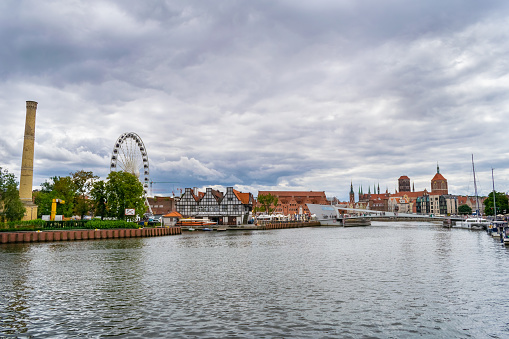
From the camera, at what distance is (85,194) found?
4291 inches

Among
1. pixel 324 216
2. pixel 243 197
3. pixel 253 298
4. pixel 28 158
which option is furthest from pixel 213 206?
pixel 253 298

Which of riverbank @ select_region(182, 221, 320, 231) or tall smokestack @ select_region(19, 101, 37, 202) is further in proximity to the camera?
riverbank @ select_region(182, 221, 320, 231)

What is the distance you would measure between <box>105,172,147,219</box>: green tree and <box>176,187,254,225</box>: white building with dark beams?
53.1 meters

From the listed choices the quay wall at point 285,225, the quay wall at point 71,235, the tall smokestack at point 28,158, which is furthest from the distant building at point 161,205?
the quay wall at point 71,235

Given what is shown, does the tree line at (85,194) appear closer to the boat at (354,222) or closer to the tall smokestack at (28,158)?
the tall smokestack at (28,158)

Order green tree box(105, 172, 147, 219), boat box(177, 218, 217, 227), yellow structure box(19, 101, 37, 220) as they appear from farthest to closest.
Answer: boat box(177, 218, 217, 227), yellow structure box(19, 101, 37, 220), green tree box(105, 172, 147, 219)

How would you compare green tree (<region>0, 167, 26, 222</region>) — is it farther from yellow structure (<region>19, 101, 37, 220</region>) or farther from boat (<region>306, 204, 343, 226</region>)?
boat (<region>306, 204, 343, 226</region>)

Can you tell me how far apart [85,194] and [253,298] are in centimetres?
9805

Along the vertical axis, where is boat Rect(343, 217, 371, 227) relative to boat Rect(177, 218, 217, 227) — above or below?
below

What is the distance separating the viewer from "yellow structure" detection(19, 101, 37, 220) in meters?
89.4

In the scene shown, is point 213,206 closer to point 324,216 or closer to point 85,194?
point 85,194

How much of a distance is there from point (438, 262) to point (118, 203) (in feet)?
234

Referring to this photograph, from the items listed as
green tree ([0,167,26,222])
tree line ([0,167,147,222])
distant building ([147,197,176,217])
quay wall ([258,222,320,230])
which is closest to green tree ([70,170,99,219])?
tree line ([0,167,147,222])

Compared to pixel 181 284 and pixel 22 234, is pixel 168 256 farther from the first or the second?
pixel 22 234
